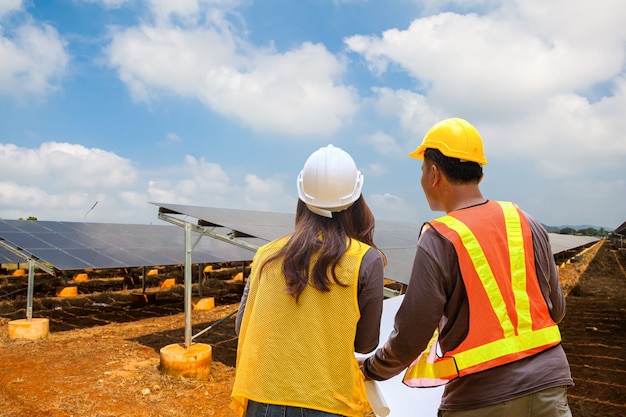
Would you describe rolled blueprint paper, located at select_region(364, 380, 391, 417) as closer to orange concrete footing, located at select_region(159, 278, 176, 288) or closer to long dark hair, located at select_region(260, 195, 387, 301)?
long dark hair, located at select_region(260, 195, 387, 301)

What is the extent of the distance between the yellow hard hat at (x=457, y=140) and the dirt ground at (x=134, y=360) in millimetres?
4072

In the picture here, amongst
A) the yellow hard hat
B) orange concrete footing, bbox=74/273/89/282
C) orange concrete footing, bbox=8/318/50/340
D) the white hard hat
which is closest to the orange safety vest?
the yellow hard hat

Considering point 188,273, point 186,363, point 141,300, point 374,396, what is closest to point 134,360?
point 186,363

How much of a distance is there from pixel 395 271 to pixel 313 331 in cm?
375

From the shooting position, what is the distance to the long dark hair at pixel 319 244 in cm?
148

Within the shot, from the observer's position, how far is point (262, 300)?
155 cm

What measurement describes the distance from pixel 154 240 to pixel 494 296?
1272 centimetres

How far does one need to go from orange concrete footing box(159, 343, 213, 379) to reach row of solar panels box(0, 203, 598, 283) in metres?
1.35

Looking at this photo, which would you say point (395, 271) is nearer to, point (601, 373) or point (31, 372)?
point (601, 373)

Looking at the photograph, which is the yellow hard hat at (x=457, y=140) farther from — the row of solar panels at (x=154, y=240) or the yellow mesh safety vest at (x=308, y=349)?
the row of solar panels at (x=154, y=240)

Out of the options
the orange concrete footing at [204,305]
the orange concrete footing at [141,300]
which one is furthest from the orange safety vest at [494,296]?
the orange concrete footing at [141,300]

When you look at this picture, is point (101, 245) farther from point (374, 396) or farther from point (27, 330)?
point (374, 396)

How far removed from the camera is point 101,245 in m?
11.0

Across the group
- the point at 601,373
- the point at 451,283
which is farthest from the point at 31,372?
the point at 601,373
